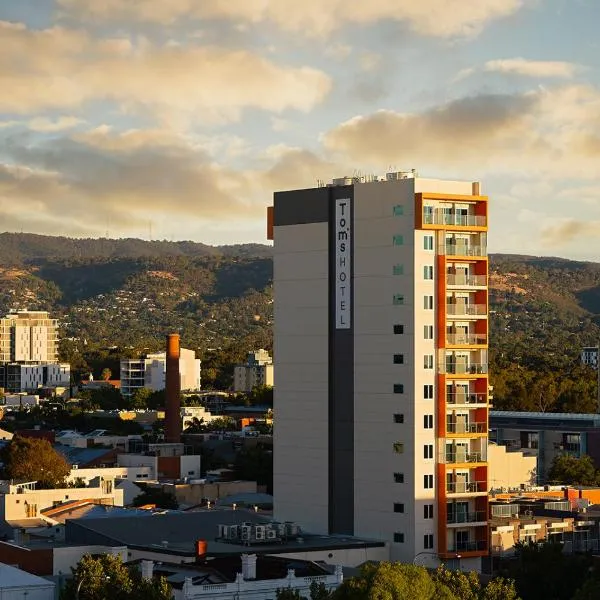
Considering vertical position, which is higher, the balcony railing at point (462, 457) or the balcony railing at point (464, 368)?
the balcony railing at point (464, 368)

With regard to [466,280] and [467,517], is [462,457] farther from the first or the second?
[466,280]

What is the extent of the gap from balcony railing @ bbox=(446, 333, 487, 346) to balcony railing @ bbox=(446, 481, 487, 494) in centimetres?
837

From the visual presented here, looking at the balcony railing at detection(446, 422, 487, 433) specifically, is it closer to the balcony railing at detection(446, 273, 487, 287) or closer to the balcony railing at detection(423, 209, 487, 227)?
the balcony railing at detection(446, 273, 487, 287)

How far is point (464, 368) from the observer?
10825 cm

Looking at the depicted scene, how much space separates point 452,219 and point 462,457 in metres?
14.3

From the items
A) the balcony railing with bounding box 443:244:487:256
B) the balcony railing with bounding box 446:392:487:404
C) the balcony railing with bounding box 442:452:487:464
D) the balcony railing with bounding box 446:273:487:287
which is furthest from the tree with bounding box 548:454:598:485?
the balcony railing with bounding box 443:244:487:256

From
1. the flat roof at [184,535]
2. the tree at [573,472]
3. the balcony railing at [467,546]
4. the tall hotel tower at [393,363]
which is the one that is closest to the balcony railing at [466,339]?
the tall hotel tower at [393,363]

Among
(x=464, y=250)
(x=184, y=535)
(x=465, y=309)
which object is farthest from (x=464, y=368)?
(x=184, y=535)

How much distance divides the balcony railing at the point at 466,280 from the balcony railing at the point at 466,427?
8.42 metres

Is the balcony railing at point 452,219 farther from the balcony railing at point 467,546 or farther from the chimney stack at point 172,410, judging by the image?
the chimney stack at point 172,410

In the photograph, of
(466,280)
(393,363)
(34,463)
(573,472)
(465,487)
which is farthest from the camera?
(34,463)

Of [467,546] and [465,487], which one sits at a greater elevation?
[465,487]

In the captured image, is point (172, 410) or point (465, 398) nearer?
point (465, 398)

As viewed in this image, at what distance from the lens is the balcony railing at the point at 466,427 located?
10775cm
